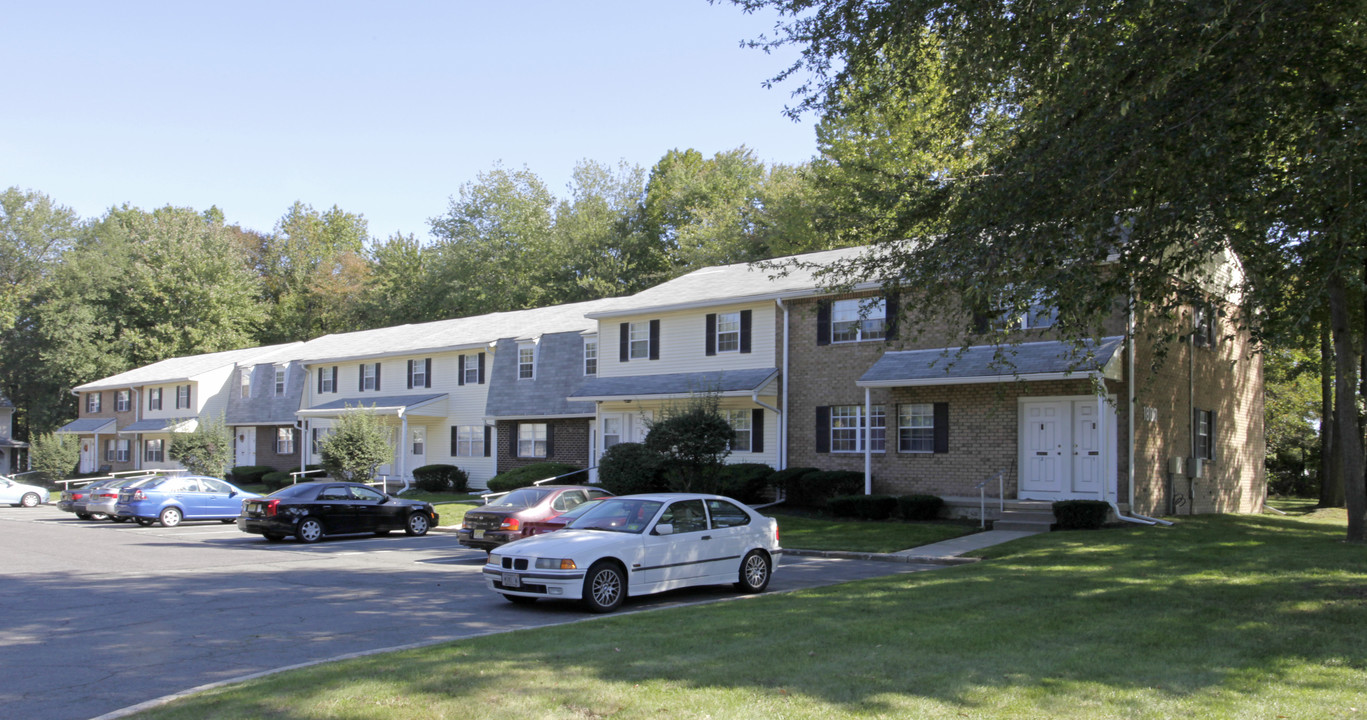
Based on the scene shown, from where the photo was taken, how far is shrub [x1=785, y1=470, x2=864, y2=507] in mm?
24938

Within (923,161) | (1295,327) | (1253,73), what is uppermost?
(923,161)

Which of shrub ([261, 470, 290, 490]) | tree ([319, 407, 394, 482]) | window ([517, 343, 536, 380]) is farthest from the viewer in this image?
shrub ([261, 470, 290, 490])

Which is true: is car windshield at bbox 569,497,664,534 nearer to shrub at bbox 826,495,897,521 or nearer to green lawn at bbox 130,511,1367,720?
green lawn at bbox 130,511,1367,720

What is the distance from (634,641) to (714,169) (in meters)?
54.0

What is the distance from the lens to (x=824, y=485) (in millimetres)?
24984

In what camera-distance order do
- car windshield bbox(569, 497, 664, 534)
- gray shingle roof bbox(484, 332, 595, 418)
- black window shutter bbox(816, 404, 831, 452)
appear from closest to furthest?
car windshield bbox(569, 497, 664, 534) < black window shutter bbox(816, 404, 831, 452) < gray shingle roof bbox(484, 332, 595, 418)

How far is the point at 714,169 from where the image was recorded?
61.2 metres

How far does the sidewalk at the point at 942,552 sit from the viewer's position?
1709 cm

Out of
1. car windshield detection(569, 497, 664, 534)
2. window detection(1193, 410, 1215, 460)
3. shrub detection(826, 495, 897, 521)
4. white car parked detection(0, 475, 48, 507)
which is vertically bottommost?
white car parked detection(0, 475, 48, 507)

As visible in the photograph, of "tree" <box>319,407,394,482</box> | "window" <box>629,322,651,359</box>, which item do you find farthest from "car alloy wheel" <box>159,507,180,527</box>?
"window" <box>629,322,651,359</box>

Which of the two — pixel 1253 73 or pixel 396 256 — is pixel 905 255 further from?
pixel 396 256

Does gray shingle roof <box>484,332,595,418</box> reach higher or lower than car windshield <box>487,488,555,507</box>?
higher

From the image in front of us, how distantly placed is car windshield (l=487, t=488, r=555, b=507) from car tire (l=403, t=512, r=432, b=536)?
18.3 feet

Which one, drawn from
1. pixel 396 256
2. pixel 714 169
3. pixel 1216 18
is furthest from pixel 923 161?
pixel 396 256
